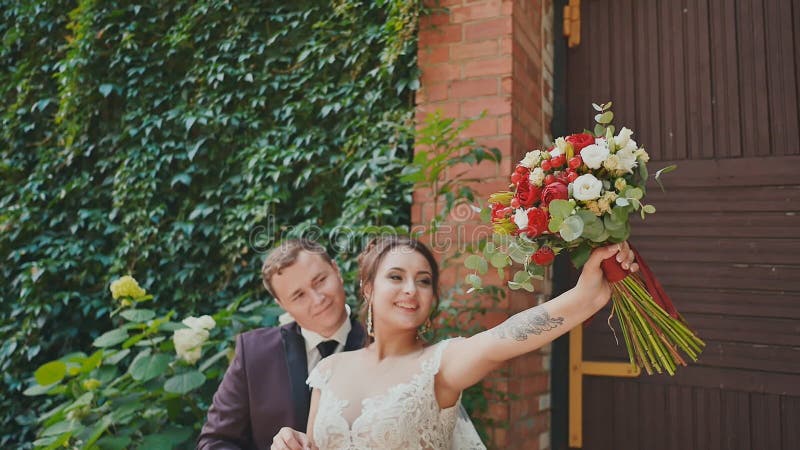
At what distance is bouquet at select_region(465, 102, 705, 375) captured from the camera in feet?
4.41

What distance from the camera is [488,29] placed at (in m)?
2.84

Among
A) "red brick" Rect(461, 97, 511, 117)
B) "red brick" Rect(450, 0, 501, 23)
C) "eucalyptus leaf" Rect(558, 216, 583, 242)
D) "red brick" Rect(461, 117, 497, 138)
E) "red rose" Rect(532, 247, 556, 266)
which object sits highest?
"red brick" Rect(450, 0, 501, 23)

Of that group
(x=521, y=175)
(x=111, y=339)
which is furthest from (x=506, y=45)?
(x=111, y=339)

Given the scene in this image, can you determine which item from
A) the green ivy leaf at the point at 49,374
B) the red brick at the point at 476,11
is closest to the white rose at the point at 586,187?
Answer: the red brick at the point at 476,11

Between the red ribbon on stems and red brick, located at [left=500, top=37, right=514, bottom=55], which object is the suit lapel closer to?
the red ribbon on stems

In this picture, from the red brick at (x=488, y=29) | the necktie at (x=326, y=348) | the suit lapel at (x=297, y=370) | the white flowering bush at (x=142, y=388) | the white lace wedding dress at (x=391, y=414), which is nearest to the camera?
the white lace wedding dress at (x=391, y=414)

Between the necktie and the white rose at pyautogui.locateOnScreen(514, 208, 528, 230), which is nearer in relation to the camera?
the white rose at pyautogui.locateOnScreen(514, 208, 528, 230)

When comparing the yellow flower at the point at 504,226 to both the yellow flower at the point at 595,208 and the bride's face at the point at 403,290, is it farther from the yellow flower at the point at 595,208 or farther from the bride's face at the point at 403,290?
the bride's face at the point at 403,290

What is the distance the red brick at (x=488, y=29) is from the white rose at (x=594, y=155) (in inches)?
60.9

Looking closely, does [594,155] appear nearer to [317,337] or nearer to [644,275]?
[644,275]

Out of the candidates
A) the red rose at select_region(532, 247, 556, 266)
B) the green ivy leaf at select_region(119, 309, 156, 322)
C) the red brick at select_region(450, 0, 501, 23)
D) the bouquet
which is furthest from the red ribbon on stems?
the green ivy leaf at select_region(119, 309, 156, 322)

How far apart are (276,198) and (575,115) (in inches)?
65.2

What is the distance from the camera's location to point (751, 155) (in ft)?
9.17

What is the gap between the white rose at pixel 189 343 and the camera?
2.67m
